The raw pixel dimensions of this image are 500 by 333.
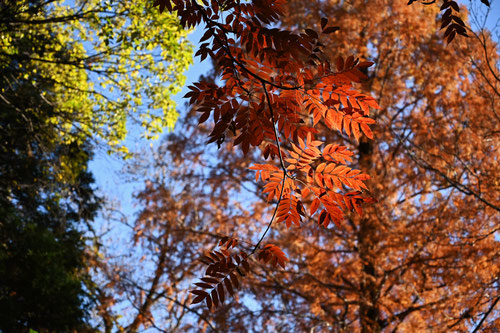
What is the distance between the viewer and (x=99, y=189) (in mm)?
13266

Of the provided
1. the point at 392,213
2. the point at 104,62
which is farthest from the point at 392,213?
the point at 104,62

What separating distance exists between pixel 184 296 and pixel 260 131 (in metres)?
10.3

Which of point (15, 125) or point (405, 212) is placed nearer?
point (405, 212)

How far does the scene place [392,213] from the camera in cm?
606

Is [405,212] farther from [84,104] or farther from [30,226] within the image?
[30,226]

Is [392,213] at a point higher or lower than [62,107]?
lower

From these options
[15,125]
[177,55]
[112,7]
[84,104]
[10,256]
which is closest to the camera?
[112,7]

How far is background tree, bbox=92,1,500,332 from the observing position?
5.03 metres

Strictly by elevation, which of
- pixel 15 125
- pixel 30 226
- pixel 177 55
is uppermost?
pixel 15 125

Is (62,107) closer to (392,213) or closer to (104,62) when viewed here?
(104,62)

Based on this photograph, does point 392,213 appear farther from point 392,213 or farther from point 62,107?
point 62,107

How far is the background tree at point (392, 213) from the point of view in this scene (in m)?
5.03

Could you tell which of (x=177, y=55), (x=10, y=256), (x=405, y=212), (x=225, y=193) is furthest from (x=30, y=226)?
(x=405, y=212)

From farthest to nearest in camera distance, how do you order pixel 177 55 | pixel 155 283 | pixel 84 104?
1. pixel 155 283
2. pixel 84 104
3. pixel 177 55
